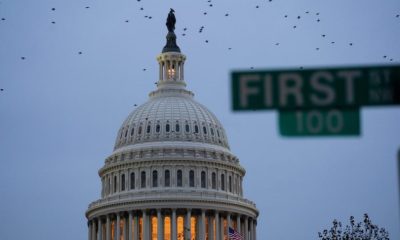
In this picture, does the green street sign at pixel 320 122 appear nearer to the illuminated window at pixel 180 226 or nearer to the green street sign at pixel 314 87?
the green street sign at pixel 314 87

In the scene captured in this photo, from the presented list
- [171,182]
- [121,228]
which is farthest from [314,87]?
[121,228]

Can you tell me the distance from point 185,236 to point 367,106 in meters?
151

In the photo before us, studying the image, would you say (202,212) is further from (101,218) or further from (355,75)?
(355,75)

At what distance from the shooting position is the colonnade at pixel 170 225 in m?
170

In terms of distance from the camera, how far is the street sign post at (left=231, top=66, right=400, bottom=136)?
14484 millimetres

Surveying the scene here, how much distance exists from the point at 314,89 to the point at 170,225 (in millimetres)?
157373

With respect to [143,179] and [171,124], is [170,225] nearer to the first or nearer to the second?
[143,179]

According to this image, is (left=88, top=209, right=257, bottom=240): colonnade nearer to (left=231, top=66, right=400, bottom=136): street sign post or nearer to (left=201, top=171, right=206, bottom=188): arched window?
(left=201, top=171, right=206, bottom=188): arched window

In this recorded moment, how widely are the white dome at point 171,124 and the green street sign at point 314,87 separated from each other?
533 feet

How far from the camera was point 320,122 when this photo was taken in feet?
48.8

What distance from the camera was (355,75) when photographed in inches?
575

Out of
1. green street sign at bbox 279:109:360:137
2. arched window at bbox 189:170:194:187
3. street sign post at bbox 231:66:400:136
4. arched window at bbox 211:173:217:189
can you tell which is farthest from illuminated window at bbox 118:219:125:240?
street sign post at bbox 231:66:400:136

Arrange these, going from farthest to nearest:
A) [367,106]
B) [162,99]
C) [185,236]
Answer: [162,99] < [185,236] < [367,106]

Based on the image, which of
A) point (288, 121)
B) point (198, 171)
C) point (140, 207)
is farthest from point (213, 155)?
point (288, 121)
